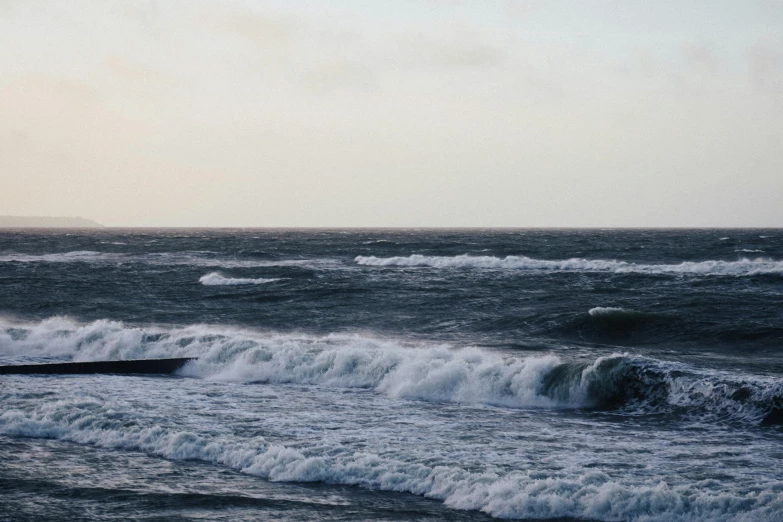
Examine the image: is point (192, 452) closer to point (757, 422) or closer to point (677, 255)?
point (757, 422)

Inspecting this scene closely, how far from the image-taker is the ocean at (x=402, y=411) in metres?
9.34

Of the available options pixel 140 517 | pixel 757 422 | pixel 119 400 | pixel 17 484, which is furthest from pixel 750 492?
pixel 119 400

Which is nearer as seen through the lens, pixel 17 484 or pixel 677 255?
pixel 17 484

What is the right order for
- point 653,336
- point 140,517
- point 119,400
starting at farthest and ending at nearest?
point 653,336 < point 119,400 < point 140,517

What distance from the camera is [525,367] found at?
640 inches

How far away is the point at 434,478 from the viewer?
9992 mm

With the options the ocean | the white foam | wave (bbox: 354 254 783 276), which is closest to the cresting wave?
the ocean

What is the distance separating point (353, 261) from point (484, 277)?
16975mm

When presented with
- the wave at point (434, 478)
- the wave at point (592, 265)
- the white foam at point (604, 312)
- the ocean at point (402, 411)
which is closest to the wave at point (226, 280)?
the ocean at point (402, 411)

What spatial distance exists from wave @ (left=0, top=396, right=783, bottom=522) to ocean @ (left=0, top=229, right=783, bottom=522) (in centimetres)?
3

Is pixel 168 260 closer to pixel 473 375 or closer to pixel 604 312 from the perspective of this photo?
pixel 604 312

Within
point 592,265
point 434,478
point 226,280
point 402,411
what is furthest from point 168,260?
point 434,478

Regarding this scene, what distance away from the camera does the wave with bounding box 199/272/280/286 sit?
38.6m

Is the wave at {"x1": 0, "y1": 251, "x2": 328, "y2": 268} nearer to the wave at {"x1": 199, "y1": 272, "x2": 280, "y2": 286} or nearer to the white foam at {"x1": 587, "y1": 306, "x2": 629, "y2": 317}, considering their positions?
the wave at {"x1": 199, "y1": 272, "x2": 280, "y2": 286}
